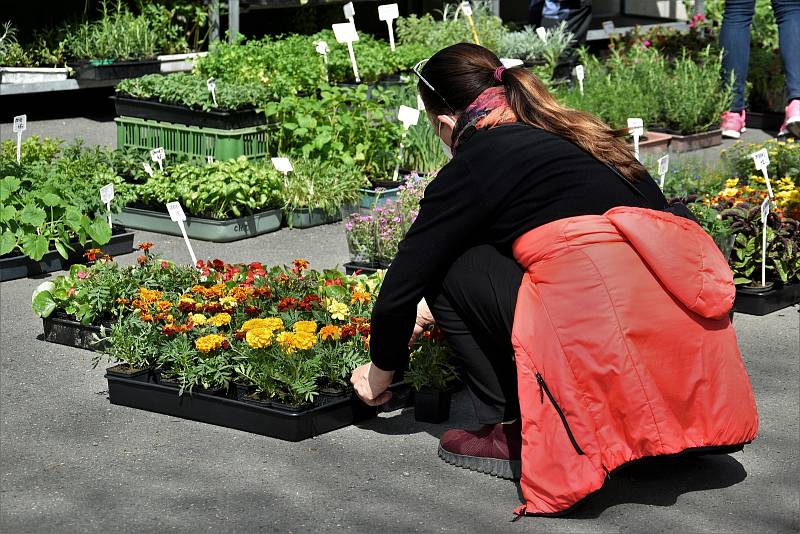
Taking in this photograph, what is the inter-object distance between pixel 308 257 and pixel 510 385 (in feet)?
8.48

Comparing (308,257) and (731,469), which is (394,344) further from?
(308,257)

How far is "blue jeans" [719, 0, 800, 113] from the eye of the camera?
27.3 ft

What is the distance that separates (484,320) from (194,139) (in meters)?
3.95

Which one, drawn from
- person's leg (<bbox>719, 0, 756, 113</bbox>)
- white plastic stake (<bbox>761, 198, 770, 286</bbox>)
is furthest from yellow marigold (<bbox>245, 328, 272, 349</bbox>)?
person's leg (<bbox>719, 0, 756, 113</bbox>)

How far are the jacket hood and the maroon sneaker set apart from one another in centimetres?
68

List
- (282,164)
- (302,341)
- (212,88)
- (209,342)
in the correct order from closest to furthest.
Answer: (302,341), (209,342), (282,164), (212,88)

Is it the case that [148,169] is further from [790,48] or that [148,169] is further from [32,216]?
[790,48]

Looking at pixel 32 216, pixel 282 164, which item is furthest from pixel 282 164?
pixel 32 216

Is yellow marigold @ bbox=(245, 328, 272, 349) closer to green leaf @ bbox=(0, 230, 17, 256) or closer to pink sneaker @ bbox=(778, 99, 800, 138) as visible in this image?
green leaf @ bbox=(0, 230, 17, 256)

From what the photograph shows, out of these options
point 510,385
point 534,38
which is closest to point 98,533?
point 510,385

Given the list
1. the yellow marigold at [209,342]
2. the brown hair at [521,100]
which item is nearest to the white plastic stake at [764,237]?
the brown hair at [521,100]

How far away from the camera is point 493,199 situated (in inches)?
129

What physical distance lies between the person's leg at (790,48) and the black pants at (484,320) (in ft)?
17.8

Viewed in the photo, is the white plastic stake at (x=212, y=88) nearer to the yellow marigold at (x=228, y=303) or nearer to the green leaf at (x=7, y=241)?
the green leaf at (x=7, y=241)
